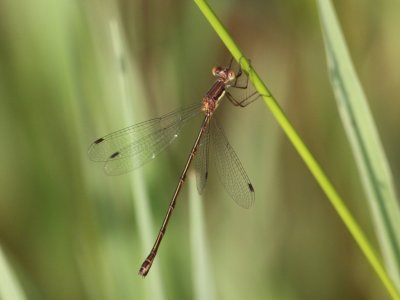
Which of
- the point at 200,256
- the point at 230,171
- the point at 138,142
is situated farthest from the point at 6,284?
the point at 230,171

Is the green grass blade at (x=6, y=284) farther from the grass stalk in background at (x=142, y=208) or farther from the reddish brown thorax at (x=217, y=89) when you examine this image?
the reddish brown thorax at (x=217, y=89)

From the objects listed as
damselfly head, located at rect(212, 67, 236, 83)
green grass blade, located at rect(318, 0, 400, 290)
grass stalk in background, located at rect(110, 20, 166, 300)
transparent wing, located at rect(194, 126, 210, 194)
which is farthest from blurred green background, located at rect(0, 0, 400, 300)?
green grass blade, located at rect(318, 0, 400, 290)

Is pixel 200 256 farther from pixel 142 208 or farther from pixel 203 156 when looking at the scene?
pixel 203 156

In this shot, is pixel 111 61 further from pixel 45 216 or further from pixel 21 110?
pixel 45 216

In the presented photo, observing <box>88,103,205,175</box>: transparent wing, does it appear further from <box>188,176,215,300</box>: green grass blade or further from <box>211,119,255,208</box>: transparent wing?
<box>188,176,215,300</box>: green grass blade

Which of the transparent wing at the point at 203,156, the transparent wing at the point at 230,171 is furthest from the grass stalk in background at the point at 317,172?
the transparent wing at the point at 203,156

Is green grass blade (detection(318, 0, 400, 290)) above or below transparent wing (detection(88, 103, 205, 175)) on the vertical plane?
below

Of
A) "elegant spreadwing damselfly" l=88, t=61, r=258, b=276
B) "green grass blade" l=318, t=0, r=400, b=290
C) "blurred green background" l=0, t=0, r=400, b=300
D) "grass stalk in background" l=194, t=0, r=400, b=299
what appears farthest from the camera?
"elegant spreadwing damselfly" l=88, t=61, r=258, b=276
